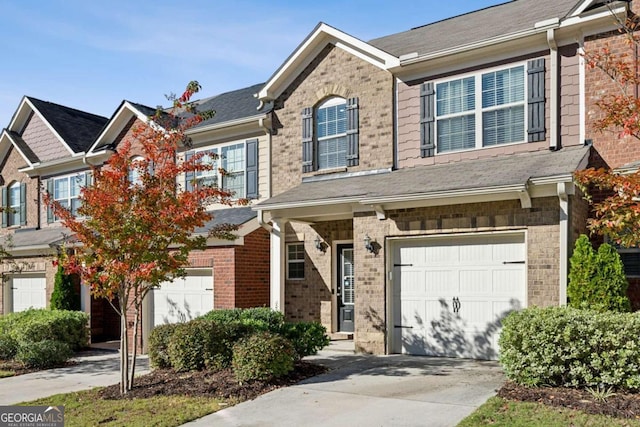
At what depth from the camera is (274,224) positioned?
564 inches

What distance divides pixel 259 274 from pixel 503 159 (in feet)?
21.5

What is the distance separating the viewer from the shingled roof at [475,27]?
42.6ft

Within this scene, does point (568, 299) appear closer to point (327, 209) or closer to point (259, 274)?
point (327, 209)

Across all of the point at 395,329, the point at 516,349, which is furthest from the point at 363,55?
the point at 516,349

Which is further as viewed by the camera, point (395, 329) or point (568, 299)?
point (395, 329)

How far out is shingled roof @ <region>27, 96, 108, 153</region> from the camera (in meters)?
21.5

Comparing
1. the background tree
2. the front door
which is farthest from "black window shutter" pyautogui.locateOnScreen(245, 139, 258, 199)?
the background tree

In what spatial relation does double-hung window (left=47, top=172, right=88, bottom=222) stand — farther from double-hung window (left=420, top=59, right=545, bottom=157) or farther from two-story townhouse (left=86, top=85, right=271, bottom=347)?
double-hung window (left=420, top=59, right=545, bottom=157)

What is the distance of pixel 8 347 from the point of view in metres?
14.4

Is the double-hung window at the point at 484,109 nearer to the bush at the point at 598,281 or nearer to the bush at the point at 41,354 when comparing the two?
the bush at the point at 598,281

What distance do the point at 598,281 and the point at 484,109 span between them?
434 cm

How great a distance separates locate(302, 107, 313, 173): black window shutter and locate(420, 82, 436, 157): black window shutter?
2.96 m

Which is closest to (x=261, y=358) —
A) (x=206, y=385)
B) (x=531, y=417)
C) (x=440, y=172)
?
(x=206, y=385)

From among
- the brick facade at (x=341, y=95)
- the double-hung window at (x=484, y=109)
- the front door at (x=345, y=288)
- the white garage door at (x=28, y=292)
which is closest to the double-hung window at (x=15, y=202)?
the white garage door at (x=28, y=292)
